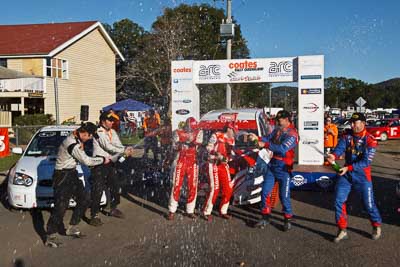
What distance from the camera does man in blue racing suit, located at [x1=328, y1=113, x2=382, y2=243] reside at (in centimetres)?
601

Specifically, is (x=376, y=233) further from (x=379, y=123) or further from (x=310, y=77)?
(x=379, y=123)

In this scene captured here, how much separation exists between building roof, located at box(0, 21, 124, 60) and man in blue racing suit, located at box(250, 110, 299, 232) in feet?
79.8

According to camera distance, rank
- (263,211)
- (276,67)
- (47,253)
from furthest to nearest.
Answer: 1. (276,67)
2. (263,211)
3. (47,253)

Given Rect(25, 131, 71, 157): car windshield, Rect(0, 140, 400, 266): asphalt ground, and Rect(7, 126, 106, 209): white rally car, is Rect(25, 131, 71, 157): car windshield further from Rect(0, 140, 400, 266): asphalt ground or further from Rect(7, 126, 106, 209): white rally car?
Rect(0, 140, 400, 266): asphalt ground

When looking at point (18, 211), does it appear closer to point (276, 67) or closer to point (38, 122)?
point (276, 67)

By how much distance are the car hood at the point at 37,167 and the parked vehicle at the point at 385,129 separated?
24.9m

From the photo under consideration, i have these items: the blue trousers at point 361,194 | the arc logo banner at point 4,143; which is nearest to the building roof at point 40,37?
the arc logo banner at point 4,143

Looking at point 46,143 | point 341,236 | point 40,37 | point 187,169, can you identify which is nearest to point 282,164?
point 341,236

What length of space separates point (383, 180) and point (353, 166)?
6.23 meters

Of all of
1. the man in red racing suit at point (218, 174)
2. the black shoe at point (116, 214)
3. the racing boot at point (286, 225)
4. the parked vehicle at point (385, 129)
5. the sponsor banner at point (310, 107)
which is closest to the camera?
the racing boot at point (286, 225)

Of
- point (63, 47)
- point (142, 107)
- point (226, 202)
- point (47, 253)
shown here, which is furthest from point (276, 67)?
point (63, 47)

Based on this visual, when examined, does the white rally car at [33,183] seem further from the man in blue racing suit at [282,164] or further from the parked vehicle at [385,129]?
the parked vehicle at [385,129]

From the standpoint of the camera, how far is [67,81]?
101 feet

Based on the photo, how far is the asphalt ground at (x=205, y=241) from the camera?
17.5 feet
